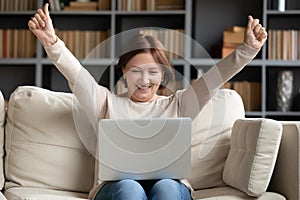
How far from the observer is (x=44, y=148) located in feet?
7.56

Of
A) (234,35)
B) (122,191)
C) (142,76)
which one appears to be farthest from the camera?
(234,35)

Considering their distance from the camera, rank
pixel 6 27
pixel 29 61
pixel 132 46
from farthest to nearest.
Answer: pixel 6 27 → pixel 29 61 → pixel 132 46

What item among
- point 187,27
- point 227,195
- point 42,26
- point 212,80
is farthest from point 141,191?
point 187,27

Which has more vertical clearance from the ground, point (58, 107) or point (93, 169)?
point (58, 107)

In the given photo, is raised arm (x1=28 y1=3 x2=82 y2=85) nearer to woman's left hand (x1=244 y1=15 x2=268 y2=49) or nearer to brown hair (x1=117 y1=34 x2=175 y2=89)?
brown hair (x1=117 y1=34 x2=175 y2=89)

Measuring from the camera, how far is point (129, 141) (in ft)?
6.45

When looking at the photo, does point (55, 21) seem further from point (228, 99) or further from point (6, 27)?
point (228, 99)

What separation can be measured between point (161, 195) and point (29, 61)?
8.43 ft

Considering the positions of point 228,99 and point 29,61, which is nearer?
point 228,99

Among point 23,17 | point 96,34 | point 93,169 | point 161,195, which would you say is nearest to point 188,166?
point 161,195

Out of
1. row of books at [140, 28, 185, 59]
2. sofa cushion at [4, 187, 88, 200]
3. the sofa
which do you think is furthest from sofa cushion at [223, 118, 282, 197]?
row of books at [140, 28, 185, 59]

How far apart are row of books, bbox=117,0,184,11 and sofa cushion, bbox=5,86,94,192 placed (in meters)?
1.95

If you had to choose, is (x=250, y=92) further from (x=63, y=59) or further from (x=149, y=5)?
(x=63, y=59)

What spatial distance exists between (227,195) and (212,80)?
42 cm
